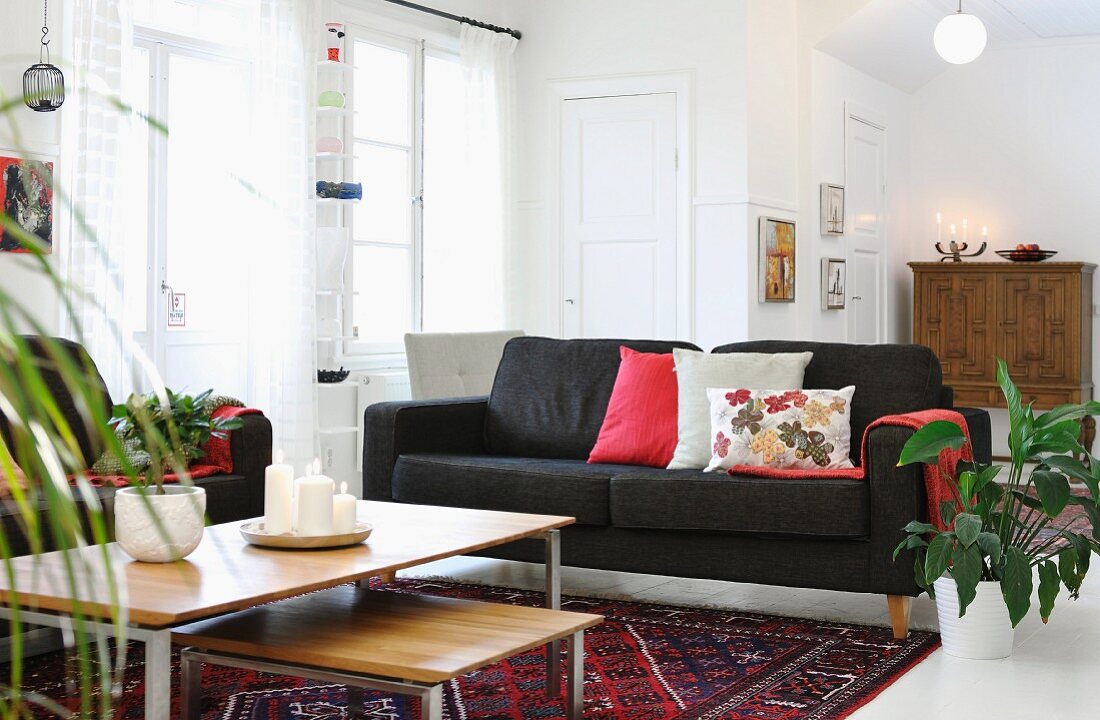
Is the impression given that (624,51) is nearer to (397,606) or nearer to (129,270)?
(129,270)

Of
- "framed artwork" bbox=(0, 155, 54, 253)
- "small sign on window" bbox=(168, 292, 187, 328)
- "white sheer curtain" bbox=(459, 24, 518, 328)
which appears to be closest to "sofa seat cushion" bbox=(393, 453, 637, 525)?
"framed artwork" bbox=(0, 155, 54, 253)

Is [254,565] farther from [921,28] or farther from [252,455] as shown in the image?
[921,28]

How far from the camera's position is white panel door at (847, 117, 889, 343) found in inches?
319

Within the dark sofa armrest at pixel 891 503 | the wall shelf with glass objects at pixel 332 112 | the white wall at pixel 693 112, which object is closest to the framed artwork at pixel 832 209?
the white wall at pixel 693 112

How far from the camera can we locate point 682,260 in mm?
7059

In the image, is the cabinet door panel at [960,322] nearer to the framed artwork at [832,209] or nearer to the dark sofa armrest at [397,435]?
the framed artwork at [832,209]

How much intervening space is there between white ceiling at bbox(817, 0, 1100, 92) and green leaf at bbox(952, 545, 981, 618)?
4844 mm

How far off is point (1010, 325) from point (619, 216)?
115 inches

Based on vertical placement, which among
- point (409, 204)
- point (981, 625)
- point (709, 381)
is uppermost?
point (409, 204)

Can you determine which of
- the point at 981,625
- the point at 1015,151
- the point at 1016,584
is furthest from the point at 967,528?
the point at 1015,151

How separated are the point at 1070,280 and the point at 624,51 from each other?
3377mm

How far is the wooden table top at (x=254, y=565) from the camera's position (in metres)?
2.23

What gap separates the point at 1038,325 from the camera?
27.0 ft

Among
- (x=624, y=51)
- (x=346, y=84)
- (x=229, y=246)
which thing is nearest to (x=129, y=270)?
(x=229, y=246)
